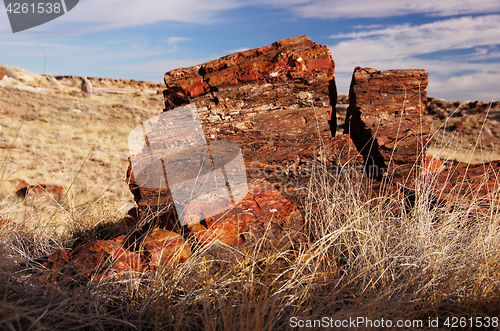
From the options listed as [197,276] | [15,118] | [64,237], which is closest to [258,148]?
[197,276]

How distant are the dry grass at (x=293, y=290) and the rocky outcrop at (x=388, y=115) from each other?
107 centimetres

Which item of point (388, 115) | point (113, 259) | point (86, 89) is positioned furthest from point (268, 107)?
point (86, 89)

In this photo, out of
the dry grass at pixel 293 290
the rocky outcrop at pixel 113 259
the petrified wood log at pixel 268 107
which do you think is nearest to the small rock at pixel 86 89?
the petrified wood log at pixel 268 107

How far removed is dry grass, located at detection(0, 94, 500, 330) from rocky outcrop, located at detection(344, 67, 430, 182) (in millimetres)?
1067

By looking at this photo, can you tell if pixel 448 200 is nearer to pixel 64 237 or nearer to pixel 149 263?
pixel 149 263

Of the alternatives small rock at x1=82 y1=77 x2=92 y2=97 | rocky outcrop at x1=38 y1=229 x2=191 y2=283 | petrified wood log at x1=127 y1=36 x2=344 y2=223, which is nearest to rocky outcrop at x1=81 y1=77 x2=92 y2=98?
small rock at x1=82 y1=77 x2=92 y2=97

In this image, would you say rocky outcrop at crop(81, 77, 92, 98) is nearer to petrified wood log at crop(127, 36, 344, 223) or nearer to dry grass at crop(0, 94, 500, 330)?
petrified wood log at crop(127, 36, 344, 223)

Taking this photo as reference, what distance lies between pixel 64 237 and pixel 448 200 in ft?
12.2

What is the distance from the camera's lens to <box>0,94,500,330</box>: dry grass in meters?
1.57

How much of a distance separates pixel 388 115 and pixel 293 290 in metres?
2.58

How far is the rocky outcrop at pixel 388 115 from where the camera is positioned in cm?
338

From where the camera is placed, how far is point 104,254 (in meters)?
2.18

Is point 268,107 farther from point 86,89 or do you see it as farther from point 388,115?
point 86,89

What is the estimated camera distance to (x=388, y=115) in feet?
11.7
